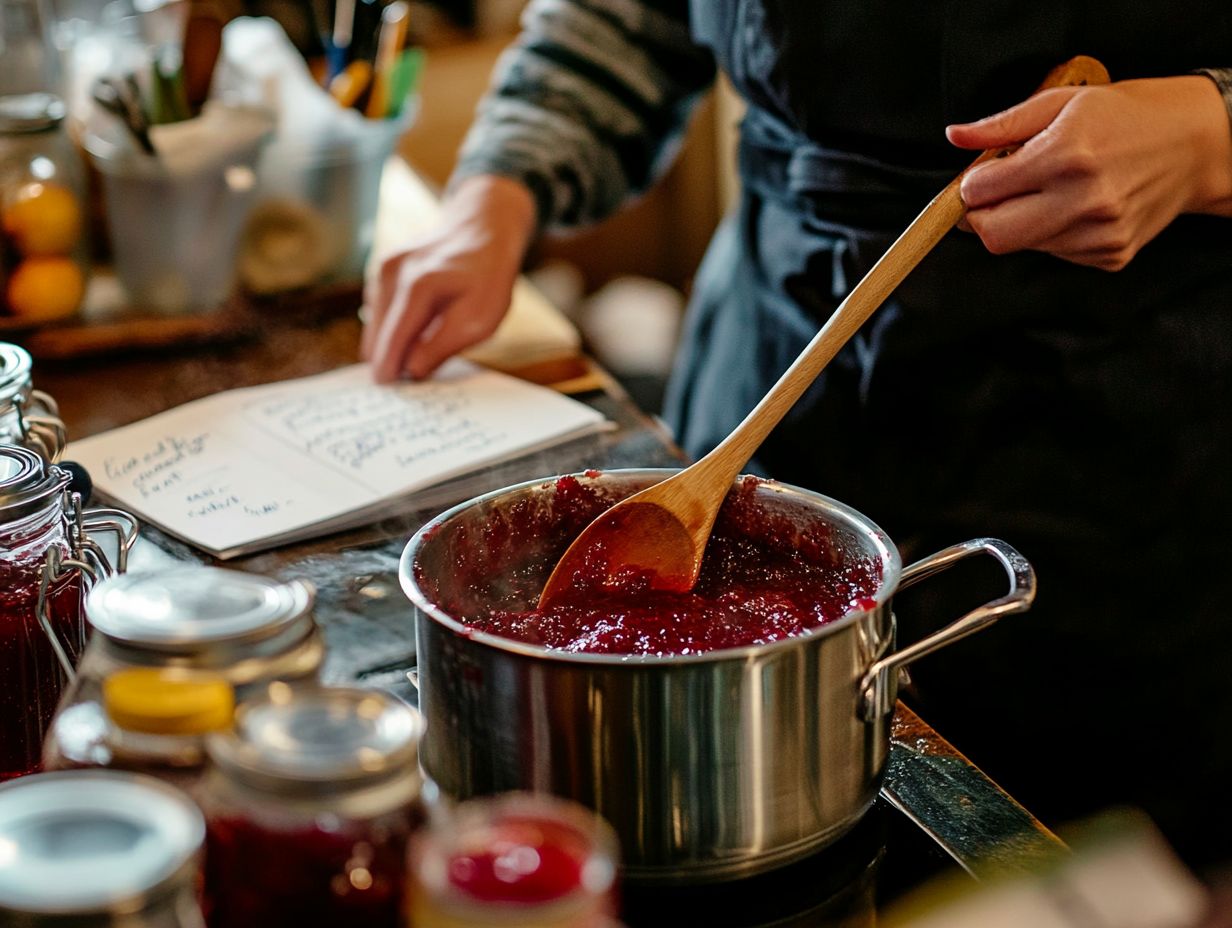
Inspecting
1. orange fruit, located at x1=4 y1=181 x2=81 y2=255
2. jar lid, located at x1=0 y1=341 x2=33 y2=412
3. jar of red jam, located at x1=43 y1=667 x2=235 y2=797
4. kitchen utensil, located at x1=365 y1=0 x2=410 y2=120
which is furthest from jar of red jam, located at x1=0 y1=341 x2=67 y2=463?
kitchen utensil, located at x1=365 y1=0 x2=410 y2=120

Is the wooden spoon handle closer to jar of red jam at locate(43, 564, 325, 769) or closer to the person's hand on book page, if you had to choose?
jar of red jam at locate(43, 564, 325, 769)

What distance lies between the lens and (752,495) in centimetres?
85

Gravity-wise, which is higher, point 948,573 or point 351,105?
point 351,105

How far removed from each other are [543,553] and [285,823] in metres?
0.42

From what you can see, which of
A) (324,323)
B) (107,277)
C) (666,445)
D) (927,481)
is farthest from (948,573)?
(107,277)

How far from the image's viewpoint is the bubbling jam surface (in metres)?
0.75

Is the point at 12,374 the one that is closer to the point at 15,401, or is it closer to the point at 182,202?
the point at 15,401

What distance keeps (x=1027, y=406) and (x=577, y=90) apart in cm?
62

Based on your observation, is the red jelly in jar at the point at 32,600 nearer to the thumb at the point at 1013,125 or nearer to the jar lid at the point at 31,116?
the thumb at the point at 1013,125

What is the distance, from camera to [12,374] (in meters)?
0.87

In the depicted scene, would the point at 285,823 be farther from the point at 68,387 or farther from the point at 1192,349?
the point at 68,387

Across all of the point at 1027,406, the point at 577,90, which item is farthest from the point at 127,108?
the point at 1027,406

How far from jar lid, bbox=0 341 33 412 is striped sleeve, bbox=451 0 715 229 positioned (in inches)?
25.5

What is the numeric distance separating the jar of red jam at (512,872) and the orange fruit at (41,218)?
1156 mm
